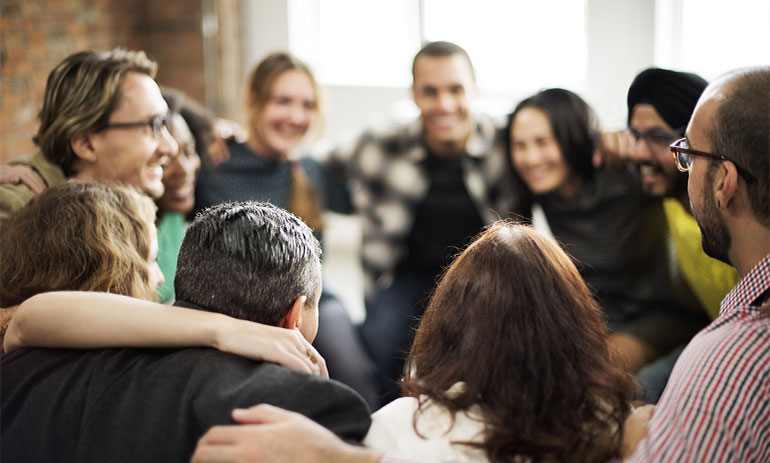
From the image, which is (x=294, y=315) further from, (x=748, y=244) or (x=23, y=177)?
(x=23, y=177)

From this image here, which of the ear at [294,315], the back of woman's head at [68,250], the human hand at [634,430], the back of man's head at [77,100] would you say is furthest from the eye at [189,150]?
the human hand at [634,430]

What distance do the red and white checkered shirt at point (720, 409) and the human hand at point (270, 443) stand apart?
464mm

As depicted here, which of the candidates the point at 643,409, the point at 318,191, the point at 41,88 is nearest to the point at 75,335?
the point at 643,409

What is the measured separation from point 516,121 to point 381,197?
0.66m

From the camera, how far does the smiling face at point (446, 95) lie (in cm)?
295

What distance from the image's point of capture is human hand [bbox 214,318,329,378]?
1.34m

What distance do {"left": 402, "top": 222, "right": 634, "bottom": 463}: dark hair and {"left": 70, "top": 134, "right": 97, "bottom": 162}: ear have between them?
1.45 meters

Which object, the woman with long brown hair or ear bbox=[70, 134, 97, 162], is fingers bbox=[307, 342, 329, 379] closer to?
the woman with long brown hair

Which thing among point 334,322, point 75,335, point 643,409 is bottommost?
point 334,322

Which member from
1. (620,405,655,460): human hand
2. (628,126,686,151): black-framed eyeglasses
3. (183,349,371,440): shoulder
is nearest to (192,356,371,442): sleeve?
(183,349,371,440): shoulder

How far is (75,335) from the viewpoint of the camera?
1415 mm

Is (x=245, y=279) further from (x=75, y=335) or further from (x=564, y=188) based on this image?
(x=564, y=188)

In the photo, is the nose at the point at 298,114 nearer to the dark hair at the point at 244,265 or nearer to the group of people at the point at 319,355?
the group of people at the point at 319,355

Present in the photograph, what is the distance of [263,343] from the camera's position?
1.36 m
